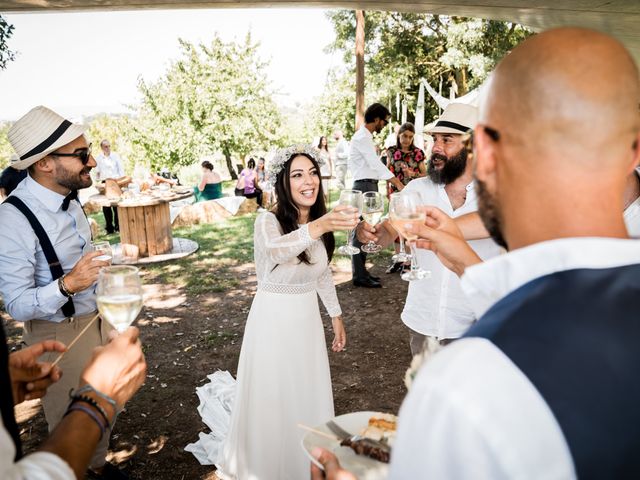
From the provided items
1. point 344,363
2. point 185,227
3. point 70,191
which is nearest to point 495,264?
point 70,191

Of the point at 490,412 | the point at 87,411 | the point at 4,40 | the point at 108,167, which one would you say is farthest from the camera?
the point at 108,167

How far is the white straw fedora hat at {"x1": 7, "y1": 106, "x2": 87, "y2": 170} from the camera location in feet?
11.2

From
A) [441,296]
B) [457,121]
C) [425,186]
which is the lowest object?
[441,296]

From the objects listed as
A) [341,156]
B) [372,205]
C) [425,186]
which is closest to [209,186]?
[341,156]

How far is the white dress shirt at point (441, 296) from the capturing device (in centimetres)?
357

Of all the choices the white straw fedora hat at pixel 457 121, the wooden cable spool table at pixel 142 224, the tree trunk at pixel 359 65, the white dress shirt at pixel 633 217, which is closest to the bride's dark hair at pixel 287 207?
the white straw fedora hat at pixel 457 121

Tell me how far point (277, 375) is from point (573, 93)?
3087 mm

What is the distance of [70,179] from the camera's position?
3553 millimetres

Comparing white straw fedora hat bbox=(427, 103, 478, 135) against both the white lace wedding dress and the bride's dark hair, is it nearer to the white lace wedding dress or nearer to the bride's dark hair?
Answer: the bride's dark hair

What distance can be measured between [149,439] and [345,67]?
3146 cm

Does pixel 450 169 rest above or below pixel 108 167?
above

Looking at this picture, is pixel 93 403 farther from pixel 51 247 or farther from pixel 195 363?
pixel 195 363

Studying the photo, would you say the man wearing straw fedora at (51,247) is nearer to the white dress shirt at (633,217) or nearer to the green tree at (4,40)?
the white dress shirt at (633,217)

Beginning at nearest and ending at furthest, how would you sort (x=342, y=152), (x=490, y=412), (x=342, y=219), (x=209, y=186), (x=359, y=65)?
1. (x=490, y=412)
2. (x=342, y=219)
3. (x=359, y=65)
4. (x=209, y=186)
5. (x=342, y=152)
